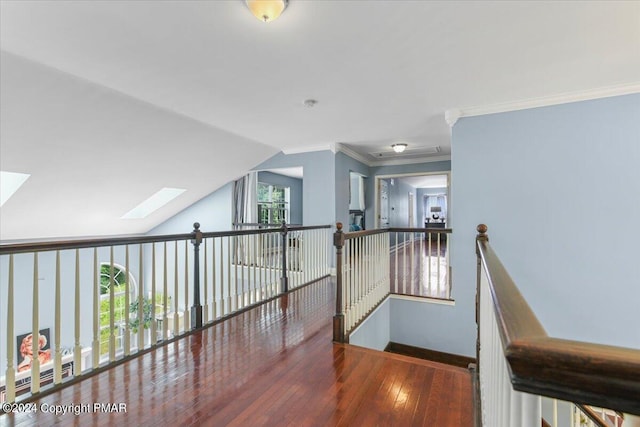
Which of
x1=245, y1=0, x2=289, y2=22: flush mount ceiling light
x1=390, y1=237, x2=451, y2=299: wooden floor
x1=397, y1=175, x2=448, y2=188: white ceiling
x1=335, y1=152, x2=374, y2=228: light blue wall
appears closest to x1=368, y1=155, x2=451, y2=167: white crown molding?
x1=335, y1=152, x2=374, y2=228: light blue wall

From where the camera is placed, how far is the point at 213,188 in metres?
6.60

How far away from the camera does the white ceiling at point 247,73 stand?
196cm

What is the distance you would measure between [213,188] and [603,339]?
22.2 ft

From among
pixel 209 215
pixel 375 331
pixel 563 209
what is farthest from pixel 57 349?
pixel 209 215

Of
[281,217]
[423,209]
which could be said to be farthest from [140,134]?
[423,209]

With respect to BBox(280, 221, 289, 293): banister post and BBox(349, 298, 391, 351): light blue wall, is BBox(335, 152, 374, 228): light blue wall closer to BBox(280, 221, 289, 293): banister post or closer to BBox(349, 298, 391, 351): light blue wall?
Result: BBox(280, 221, 289, 293): banister post

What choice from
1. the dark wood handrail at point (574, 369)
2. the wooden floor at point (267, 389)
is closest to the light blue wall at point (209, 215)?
the wooden floor at point (267, 389)

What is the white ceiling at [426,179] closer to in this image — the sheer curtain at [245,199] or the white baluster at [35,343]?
the sheer curtain at [245,199]

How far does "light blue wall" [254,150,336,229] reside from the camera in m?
5.38

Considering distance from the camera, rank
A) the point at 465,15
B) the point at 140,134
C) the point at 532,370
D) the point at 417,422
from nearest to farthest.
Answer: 1. the point at 532,370
2. the point at 417,422
3. the point at 465,15
4. the point at 140,134

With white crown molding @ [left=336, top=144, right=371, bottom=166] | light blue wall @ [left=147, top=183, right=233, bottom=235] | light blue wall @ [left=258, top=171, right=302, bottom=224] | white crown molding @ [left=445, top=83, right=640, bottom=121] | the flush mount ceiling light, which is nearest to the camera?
the flush mount ceiling light

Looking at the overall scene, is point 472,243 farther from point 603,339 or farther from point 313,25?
point 313,25

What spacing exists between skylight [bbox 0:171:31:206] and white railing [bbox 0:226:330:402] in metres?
0.92

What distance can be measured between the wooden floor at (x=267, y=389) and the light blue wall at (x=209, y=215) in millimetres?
4266
